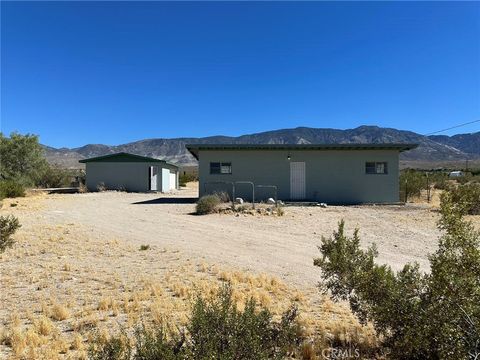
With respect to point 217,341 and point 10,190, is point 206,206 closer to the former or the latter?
point 217,341

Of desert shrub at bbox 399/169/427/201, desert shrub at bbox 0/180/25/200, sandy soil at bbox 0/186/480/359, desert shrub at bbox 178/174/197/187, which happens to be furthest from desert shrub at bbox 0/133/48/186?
desert shrub at bbox 399/169/427/201

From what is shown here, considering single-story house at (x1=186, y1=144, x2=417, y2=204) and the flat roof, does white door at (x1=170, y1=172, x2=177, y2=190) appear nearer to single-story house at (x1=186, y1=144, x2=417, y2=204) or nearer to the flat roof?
single-story house at (x1=186, y1=144, x2=417, y2=204)

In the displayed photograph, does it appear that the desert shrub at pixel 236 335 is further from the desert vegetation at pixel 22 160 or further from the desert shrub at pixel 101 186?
the desert vegetation at pixel 22 160

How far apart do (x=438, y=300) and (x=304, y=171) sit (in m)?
19.3

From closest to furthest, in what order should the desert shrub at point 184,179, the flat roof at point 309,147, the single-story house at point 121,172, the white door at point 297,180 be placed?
1. the flat roof at point 309,147
2. the white door at point 297,180
3. the single-story house at point 121,172
4. the desert shrub at point 184,179

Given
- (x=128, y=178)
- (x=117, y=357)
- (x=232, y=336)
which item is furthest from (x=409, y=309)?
(x=128, y=178)

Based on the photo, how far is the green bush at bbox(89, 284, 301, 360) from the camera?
3.02 m

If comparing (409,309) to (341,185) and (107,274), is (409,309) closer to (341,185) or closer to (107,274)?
(107,274)

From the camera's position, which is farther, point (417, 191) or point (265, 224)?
point (417, 191)

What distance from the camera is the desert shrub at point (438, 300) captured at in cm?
320

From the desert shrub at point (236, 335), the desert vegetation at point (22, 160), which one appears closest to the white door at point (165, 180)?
the desert vegetation at point (22, 160)

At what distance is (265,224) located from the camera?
48.5ft

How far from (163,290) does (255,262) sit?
2.80 meters

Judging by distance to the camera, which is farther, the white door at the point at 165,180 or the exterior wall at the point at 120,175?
the white door at the point at 165,180
